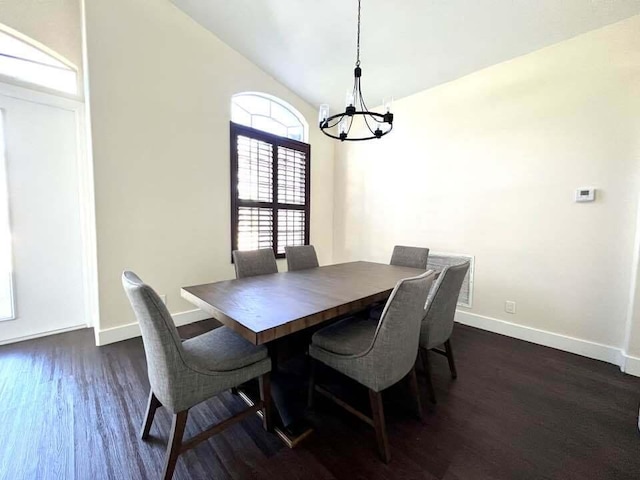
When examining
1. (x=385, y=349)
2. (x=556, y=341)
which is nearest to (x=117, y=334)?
(x=385, y=349)

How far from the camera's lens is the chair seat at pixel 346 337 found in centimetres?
154

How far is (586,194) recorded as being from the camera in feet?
8.11

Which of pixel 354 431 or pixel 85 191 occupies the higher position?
pixel 85 191

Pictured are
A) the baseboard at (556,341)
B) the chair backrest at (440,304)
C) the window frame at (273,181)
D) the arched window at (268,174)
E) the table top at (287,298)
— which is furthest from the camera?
the arched window at (268,174)

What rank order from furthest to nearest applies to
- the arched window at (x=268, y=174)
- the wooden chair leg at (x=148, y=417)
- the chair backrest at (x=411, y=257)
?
the arched window at (x=268, y=174)
the chair backrest at (x=411, y=257)
the wooden chair leg at (x=148, y=417)

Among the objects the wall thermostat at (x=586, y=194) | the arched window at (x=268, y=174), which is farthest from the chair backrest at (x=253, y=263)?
the wall thermostat at (x=586, y=194)

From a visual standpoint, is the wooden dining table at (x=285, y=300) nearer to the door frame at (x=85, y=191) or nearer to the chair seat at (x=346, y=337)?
the chair seat at (x=346, y=337)

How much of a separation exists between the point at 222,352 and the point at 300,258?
4.93 feet

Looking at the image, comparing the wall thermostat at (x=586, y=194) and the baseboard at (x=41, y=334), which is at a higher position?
the wall thermostat at (x=586, y=194)

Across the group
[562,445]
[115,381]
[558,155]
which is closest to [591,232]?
[558,155]

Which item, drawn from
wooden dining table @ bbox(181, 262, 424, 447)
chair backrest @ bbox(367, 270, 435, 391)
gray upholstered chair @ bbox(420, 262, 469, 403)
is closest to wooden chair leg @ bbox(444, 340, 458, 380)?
gray upholstered chair @ bbox(420, 262, 469, 403)

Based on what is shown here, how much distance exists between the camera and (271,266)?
2.65 meters

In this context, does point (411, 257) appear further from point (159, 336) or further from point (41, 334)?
point (41, 334)

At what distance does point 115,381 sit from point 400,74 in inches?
164
